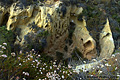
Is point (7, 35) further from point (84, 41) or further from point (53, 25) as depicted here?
point (84, 41)

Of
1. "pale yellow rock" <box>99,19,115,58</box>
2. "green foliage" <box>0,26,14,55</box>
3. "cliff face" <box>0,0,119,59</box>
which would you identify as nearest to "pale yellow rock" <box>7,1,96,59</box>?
"cliff face" <box>0,0,119,59</box>

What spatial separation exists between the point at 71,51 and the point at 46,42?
249 centimetres

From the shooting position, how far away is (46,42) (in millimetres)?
8664

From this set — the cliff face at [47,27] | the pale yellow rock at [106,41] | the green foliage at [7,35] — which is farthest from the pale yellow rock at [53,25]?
the pale yellow rock at [106,41]

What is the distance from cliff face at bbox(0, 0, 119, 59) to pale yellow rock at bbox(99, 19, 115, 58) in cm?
15

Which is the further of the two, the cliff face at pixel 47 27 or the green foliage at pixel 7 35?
the cliff face at pixel 47 27

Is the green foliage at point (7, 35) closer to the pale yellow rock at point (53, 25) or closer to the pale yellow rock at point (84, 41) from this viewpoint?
the pale yellow rock at point (53, 25)

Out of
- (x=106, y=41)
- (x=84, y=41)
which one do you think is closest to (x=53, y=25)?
(x=84, y=41)

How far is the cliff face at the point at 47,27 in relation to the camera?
854 centimetres

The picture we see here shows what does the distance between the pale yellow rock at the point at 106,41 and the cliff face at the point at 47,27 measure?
5.9 inches

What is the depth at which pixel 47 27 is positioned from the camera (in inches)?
341

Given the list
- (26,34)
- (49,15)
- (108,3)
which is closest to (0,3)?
(26,34)

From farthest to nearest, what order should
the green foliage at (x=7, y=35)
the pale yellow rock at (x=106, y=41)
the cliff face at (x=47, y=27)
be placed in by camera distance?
the pale yellow rock at (x=106, y=41)
the cliff face at (x=47, y=27)
the green foliage at (x=7, y=35)

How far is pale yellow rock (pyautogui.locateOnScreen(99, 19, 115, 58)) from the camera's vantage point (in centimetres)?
935
